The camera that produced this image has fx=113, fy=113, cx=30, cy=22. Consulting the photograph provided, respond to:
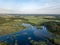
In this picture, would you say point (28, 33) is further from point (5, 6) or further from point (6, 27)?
point (5, 6)

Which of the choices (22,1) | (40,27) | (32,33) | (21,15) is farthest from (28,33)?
(22,1)

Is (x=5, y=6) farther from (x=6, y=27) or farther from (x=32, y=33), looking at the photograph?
(x=32, y=33)

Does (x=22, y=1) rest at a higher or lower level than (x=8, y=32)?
higher

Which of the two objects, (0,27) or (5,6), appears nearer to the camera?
(0,27)

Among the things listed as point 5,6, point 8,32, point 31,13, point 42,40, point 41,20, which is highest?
point 5,6

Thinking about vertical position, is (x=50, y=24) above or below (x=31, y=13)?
below

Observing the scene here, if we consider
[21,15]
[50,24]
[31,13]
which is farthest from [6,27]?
[50,24]
